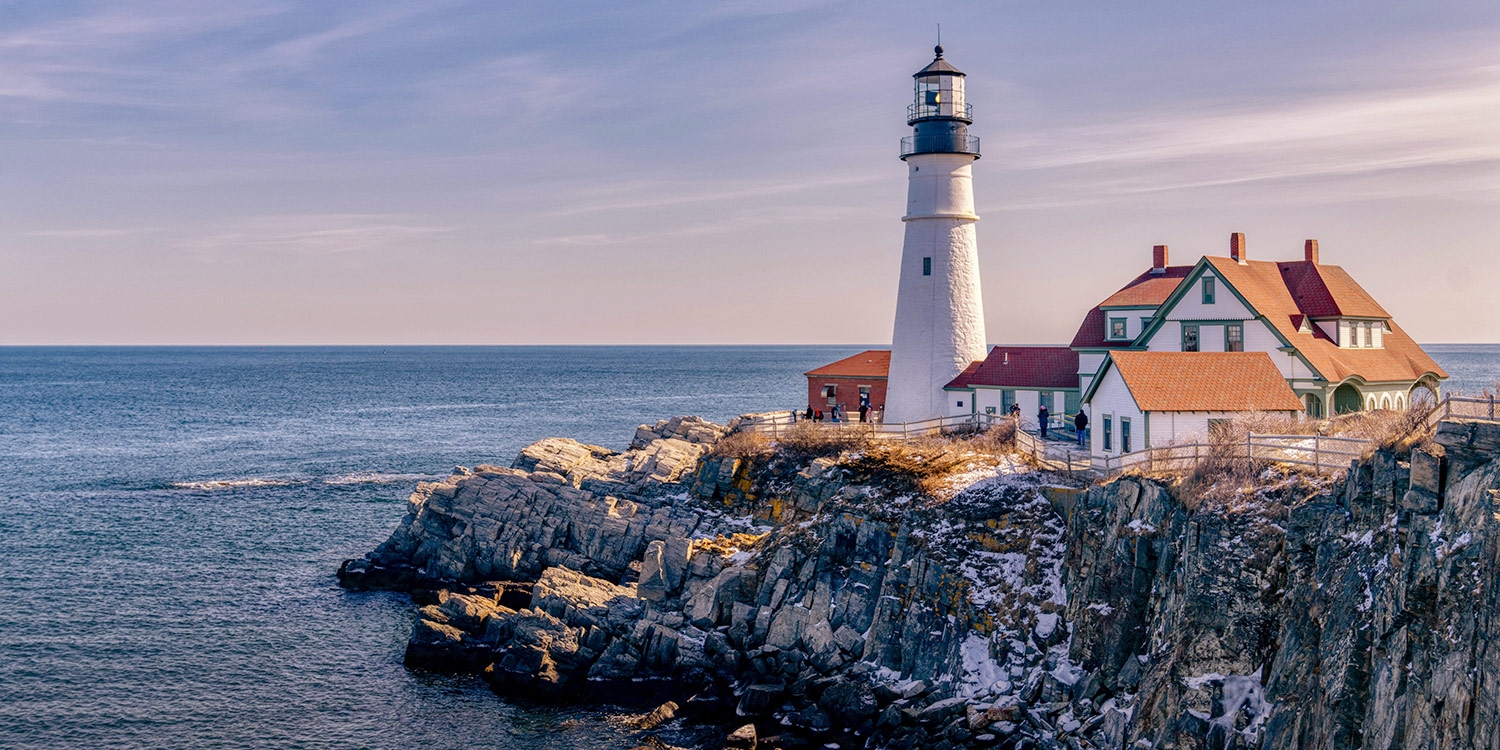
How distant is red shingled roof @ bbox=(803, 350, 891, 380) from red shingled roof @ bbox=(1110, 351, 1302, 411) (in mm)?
19490

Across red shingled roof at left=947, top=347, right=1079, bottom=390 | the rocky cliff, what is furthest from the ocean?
red shingled roof at left=947, top=347, right=1079, bottom=390

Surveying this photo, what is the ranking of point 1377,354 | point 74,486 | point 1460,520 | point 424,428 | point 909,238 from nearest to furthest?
1. point 1460,520
2. point 1377,354
3. point 909,238
4. point 74,486
5. point 424,428

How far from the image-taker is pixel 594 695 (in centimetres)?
2998

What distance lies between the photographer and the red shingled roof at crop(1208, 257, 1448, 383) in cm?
3719

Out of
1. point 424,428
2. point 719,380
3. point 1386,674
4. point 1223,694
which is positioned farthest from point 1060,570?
point 719,380

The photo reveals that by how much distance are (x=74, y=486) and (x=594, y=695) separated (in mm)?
45822

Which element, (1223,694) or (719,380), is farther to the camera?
(719,380)

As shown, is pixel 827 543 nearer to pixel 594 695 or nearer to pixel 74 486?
pixel 594 695

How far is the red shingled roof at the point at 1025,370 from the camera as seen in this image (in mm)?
42625

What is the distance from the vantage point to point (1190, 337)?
1523 inches

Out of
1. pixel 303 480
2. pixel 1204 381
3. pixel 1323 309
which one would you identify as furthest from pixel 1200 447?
pixel 303 480

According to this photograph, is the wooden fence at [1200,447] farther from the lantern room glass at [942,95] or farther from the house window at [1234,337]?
the lantern room glass at [942,95]

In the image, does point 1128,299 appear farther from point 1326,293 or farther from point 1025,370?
point 1326,293

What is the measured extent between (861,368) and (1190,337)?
1761 centimetres
